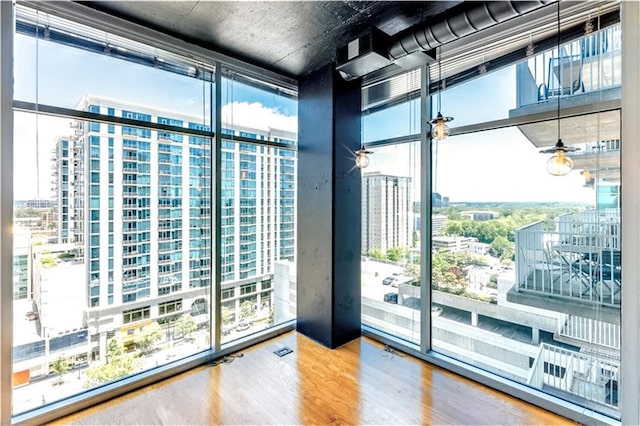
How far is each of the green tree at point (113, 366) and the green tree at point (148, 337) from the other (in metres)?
0.10

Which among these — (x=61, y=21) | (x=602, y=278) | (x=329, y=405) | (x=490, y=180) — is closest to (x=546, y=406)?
(x=602, y=278)

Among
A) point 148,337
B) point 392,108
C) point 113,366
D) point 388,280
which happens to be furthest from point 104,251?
point 392,108

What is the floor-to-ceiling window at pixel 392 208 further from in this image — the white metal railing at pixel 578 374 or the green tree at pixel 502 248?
the white metal railing at pixel 578 374

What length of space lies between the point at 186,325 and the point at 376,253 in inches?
89.6

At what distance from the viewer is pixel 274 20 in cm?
263

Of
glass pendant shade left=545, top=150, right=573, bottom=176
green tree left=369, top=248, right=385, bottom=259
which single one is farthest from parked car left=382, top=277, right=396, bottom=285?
glass pendant shade left=545, top=150, right=573, bottom=176

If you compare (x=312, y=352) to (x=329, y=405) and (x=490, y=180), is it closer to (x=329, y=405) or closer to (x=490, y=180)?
(x=329, y=405)

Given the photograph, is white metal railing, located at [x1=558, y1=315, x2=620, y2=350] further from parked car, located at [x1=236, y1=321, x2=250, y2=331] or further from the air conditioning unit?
parked car, located at [x1=236, y1=321, x2=250, y2=331]

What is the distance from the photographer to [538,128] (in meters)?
2.50

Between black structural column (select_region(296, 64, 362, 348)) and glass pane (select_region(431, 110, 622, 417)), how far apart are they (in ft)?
3.11

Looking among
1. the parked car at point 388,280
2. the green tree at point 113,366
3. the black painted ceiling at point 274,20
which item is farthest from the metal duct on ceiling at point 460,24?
the green tree at point 113,366

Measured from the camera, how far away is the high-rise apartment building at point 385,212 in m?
3.39

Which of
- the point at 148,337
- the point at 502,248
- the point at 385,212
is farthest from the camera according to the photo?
the point at 385,212

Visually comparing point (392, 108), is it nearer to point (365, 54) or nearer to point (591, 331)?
point (365, 54)
